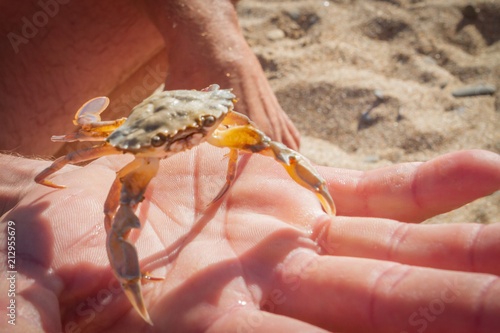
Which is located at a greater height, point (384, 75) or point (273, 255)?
point (273, 255)

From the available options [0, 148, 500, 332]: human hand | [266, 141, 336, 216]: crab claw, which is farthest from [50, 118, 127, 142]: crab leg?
[266, 141, 336, 216]: crab claw

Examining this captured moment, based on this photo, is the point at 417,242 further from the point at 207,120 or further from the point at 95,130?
the point at 95,130

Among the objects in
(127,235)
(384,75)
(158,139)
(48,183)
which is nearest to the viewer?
(127,235)

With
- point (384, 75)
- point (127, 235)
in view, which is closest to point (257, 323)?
point (127, 235)

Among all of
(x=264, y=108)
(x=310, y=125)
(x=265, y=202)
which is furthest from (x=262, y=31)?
(x=265, y=202)

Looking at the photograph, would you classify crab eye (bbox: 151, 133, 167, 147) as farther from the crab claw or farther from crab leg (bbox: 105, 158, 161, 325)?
the crab claw

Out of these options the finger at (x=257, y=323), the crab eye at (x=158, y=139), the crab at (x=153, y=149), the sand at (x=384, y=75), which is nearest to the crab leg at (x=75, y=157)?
the crab at (x=153, y=149)
